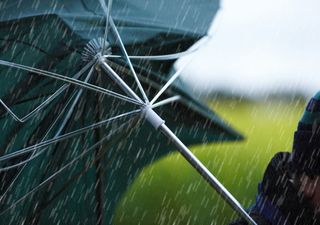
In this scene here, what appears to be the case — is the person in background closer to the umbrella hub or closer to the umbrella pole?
the umbrella pole

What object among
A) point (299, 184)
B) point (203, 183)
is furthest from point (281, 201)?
point (203, 183)

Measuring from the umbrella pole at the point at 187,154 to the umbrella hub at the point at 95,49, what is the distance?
21 millimetres

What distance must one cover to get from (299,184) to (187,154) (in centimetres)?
34

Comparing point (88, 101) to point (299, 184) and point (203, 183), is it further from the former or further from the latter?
point (203, 183)

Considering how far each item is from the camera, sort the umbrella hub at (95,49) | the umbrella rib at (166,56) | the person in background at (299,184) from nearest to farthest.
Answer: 1. the person in background at (299,184)
2. the umbrella hub at (95,49)
3. the umbrella rib at (166,56)

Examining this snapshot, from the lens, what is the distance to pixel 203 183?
4.04 metres

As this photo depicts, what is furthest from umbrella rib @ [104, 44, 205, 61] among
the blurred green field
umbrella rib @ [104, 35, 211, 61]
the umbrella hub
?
the blurred green field

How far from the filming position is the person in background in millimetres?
1890

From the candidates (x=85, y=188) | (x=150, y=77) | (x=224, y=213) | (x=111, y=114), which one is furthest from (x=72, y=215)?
(x=224, y=213)

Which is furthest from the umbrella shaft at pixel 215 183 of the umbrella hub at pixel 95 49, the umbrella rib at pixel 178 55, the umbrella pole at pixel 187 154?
the umbrella rib at pixel 178 55

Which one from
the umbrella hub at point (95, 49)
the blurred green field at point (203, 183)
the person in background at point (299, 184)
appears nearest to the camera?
the person in background at point (299, 184)

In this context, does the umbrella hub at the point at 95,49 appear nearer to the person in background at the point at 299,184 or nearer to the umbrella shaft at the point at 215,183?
the umbrella shaft at the point at 215,183

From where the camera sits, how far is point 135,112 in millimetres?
2037

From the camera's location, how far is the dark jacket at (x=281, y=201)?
1.89 m
